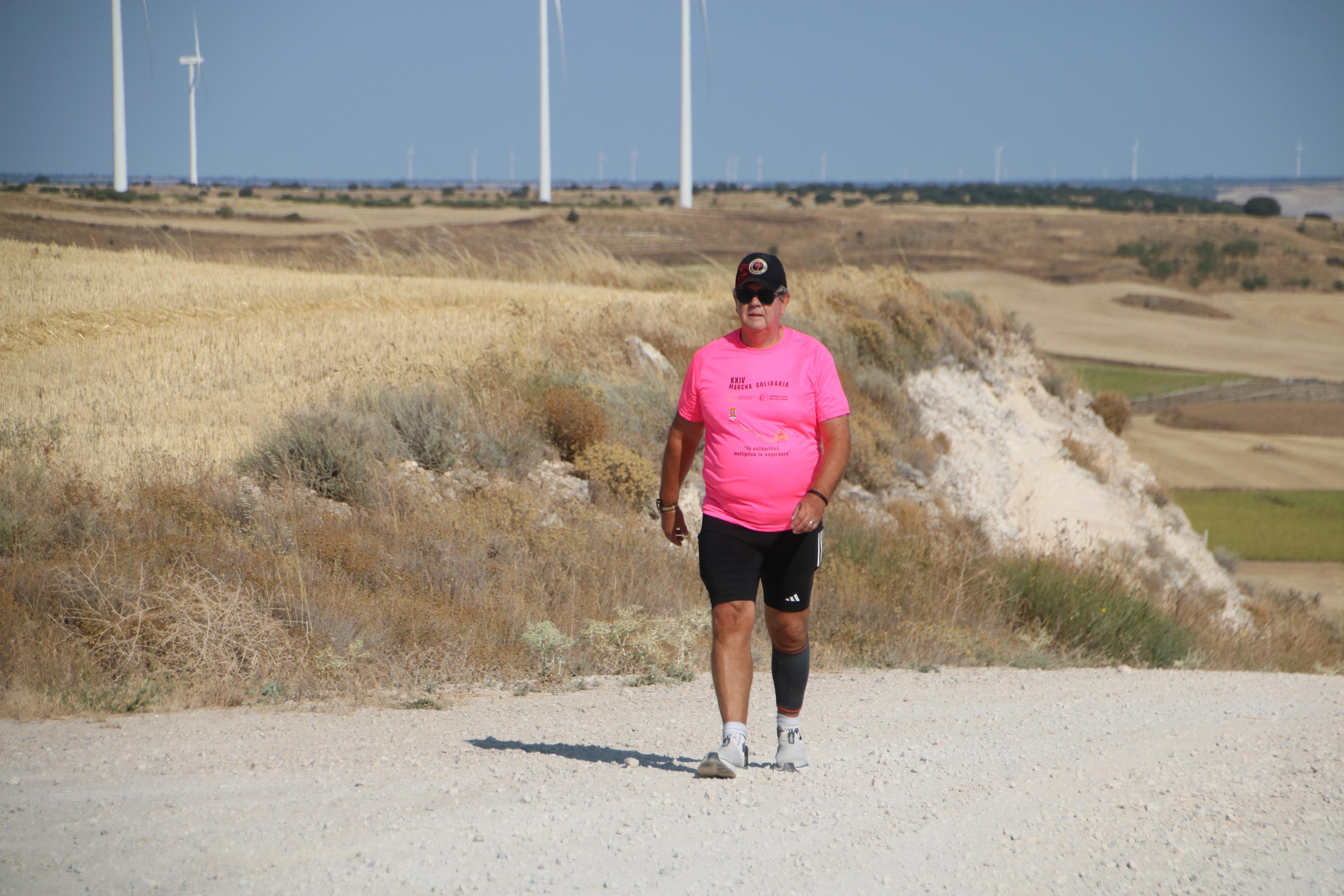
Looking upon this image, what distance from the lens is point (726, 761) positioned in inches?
205

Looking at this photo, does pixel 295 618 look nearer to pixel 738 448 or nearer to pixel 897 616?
pixel 738 448

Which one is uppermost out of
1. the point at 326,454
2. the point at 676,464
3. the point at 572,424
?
the point at 676,464

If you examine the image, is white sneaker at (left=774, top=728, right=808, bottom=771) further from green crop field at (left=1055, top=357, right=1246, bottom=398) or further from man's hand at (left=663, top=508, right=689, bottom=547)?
green crop field at (left=1055, top=357, right=1246, bottom=398)

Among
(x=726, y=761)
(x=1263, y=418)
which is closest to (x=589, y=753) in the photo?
(x=726, y=761)

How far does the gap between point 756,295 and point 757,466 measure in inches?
30.6

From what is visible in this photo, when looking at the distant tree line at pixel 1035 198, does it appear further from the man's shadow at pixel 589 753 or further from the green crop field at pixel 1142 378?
the man's shadow at pixel 589 753

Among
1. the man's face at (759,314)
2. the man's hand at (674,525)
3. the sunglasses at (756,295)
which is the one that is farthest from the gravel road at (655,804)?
the sunglasses at (756,295)

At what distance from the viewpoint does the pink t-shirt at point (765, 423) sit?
5.12 meters

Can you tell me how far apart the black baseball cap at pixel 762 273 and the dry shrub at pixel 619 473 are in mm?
7095

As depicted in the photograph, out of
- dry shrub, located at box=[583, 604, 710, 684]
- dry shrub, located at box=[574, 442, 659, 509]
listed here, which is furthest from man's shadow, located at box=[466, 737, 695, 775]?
dry shrub, located at box=[574, 442, 659, 509]

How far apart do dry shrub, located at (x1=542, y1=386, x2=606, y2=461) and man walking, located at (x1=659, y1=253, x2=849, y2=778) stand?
7.35 m

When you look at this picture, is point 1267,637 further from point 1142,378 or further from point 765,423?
point 1142,378

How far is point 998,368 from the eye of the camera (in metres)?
22.4

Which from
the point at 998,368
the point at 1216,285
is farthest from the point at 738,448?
the point at 1216,285
